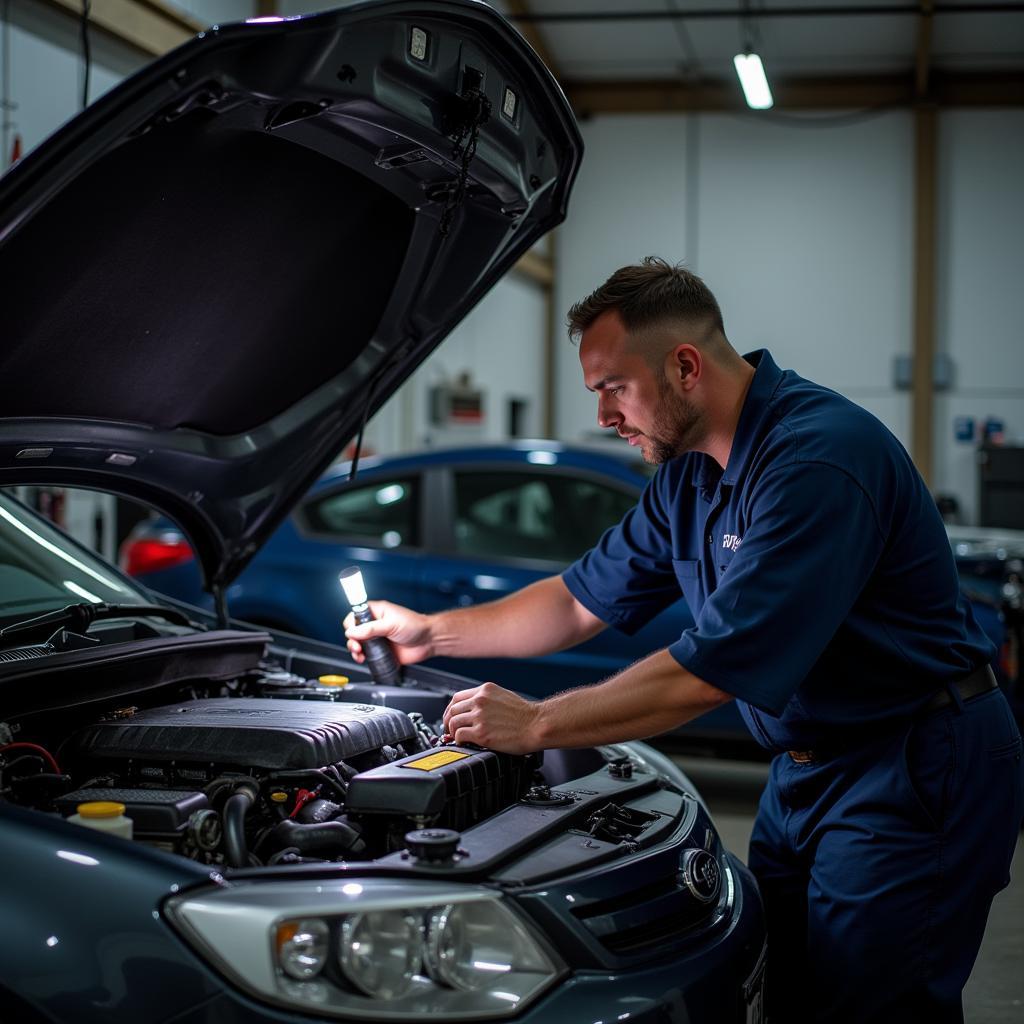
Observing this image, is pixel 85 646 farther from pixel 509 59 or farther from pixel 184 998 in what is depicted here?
pixel 509 59

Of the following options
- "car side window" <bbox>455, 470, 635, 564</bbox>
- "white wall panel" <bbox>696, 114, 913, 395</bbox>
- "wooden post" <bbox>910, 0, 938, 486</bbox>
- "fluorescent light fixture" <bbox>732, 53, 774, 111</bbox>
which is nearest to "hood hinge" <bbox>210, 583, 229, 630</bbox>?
"car side window" <bbox>455, 470, 635, 564</bbox>

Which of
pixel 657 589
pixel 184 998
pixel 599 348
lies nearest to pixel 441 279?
pixel 599 348

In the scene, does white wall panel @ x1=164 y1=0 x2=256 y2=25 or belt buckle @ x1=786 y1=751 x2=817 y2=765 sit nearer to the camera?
belt buckle @ x1=786 y1=751 x2=817 y2=765

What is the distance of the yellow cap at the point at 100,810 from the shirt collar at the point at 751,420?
108 centimetres

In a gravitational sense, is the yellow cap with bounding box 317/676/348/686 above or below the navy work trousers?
above

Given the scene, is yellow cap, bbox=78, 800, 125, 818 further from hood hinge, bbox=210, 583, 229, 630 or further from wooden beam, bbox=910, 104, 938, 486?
wooden beam, bbox=910, 104, 938, 486

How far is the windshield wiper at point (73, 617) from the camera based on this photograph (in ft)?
7.41

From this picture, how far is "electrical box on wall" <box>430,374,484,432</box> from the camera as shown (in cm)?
1034

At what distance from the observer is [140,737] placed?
6.38 feet

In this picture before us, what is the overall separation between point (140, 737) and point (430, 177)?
1069 mm

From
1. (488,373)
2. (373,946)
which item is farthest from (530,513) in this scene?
(488,373)

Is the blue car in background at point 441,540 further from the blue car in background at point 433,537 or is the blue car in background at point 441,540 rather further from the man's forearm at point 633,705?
the man's forearm at point 633,705

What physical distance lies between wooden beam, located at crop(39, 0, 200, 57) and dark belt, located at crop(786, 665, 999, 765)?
412 centimetres

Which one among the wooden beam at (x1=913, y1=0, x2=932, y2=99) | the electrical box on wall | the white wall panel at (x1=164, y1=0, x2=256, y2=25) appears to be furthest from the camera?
the electrical box on wall
